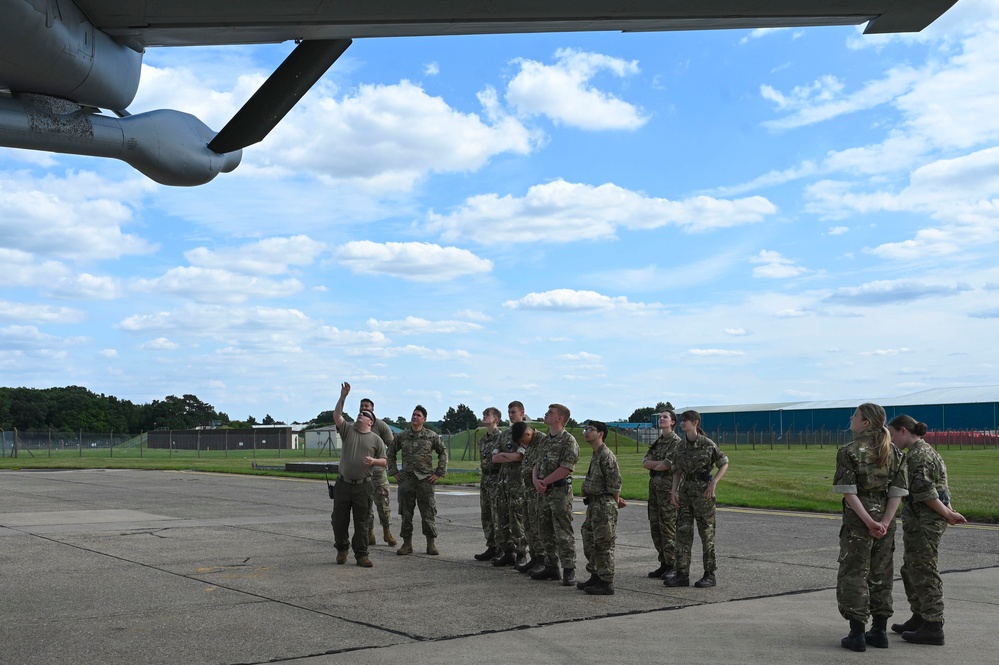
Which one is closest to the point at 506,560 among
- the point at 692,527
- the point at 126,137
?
the point at 692,527

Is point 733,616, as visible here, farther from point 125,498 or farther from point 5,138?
point 125,498

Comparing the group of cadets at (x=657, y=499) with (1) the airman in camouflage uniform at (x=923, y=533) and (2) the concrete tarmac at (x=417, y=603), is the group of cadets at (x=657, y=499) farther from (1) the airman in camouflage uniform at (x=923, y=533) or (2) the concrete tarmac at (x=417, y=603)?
(2) the concrete tarmac at (x=417, y=603)

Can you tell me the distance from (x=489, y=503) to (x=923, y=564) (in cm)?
610

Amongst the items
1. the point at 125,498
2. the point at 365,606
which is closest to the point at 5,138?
the point at 365,606

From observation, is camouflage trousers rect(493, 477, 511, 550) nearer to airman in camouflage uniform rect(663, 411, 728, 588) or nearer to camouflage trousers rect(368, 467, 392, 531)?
camouflage trousers rect(368, 467, 392, 531)

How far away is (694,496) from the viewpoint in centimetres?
1013

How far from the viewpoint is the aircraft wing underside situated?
16.7 ft

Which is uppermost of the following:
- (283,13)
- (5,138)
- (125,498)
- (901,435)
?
A: (283,13)

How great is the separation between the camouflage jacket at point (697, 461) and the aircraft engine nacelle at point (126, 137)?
6.02m

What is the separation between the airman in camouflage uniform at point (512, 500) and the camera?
11.7 meters

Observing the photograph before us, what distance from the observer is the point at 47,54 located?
15.9 ft

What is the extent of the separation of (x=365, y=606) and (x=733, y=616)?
3.42 m

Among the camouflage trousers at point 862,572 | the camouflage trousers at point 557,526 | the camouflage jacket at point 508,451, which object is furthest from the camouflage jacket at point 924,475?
the camouflage jacket at point 508,451

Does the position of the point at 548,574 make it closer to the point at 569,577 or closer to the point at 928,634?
the point at 569,577
